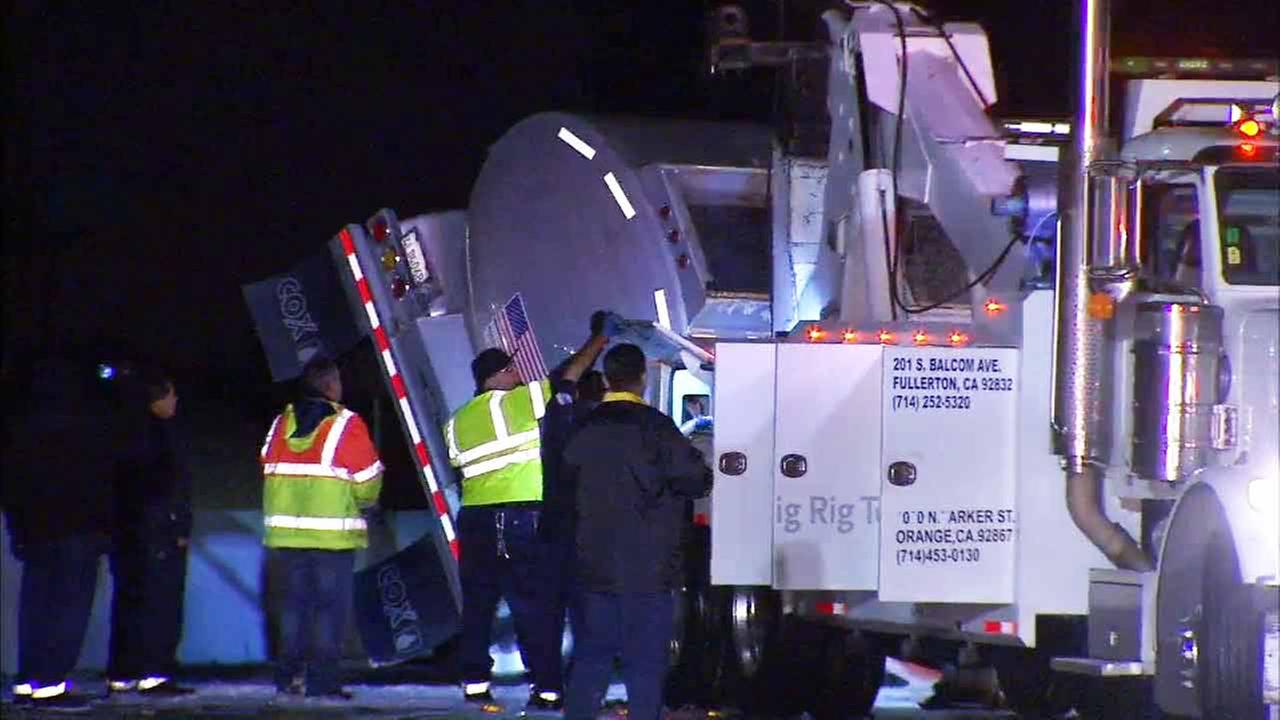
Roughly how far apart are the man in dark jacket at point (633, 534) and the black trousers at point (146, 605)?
12.5ft

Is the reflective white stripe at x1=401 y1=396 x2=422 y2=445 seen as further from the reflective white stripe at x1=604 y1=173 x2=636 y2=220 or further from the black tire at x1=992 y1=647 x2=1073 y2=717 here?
the black tire at x1=992 y1=647 x2=1073 y2=717

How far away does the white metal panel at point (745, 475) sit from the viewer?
8.99 metres

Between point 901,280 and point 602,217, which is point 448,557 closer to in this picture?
point 602,217

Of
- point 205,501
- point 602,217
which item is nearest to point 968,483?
point 602,217

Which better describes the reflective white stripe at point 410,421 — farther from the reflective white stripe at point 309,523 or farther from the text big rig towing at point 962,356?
the text big rig towing at point 962,356

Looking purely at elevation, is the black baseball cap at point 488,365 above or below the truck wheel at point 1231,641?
above

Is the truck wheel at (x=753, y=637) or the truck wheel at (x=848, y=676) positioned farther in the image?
the truck wheel at (x=848, y=676)

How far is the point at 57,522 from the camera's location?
1098cm

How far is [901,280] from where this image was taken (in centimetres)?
980

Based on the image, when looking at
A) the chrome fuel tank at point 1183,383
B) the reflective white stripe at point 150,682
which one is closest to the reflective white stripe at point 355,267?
the reflective white stripe at point 150,682

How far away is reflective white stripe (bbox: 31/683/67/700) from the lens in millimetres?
10781

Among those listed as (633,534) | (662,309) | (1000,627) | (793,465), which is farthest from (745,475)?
(662,309)

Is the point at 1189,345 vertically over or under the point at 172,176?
under

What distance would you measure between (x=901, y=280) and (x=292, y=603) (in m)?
3.68
